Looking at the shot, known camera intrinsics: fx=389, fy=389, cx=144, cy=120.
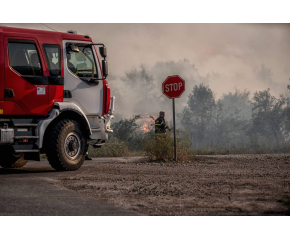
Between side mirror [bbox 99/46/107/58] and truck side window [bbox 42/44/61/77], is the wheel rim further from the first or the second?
side mirror [bbox 99/46/107/58]

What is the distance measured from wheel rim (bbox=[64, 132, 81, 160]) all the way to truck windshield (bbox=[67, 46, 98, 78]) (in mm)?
1632

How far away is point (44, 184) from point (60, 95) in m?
2.75

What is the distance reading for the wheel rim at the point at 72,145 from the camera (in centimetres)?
1009

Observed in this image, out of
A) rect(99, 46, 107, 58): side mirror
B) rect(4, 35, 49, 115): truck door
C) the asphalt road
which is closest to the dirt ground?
the asphalt road

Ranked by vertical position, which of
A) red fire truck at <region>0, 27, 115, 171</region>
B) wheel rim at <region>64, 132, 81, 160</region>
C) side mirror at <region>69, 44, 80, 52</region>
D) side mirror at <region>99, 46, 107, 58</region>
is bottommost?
wheel rim at <region>64, 132, 81, 160</region>

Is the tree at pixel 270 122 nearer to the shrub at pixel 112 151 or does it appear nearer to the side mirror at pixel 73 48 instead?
the shrub at pixel 112 151

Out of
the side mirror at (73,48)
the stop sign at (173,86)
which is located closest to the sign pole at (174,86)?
the stop sign at (173,86)

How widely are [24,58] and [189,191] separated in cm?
534

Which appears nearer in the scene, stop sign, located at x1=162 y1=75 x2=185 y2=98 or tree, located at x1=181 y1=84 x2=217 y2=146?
stop sign, located at x1=162 y1=75 x2=185 y2=98

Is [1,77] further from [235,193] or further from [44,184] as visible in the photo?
[235,193]

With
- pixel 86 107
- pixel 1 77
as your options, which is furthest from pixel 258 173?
pixel 1 77

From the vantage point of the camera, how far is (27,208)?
5.52 meters

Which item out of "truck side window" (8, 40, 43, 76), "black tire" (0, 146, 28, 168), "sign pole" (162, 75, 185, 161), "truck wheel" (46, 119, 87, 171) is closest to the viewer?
"truck side window" (8, 40, 43, 76)

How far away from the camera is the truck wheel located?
382 inches
